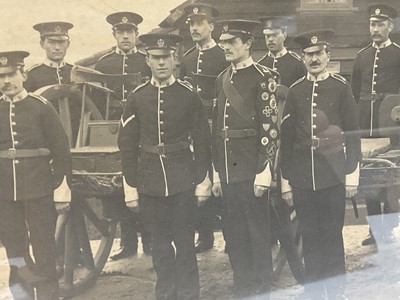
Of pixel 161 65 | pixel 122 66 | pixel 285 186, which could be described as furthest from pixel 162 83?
pixel 285 186

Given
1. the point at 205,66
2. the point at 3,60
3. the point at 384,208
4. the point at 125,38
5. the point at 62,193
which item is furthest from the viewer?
the point at 384,208

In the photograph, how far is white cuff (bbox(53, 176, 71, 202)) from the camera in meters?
2.14

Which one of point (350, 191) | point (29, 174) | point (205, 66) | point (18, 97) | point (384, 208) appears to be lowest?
point (384, 208)

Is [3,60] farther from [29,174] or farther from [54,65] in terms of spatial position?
[29,174]

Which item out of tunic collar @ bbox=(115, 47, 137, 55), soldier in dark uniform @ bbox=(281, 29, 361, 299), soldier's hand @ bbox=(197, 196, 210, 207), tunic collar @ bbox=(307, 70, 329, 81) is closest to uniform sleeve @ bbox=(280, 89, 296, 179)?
soldier in dark uniform @ bbox=(281, 29, 361, 299)

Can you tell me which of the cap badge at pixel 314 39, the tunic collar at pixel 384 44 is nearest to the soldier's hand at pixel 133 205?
the cap badge at pixel 314 39

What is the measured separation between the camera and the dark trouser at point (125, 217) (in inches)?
94.0

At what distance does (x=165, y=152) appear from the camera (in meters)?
2.17

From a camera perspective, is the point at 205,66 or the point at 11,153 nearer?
the point at 11,153

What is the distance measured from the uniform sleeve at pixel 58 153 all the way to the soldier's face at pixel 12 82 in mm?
122

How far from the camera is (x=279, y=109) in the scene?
2.31m

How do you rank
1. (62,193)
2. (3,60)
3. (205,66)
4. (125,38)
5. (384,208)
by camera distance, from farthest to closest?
1. (384,208)
2. (205,66)
3. (125,38)
4. (62,193)
5. (3,60)

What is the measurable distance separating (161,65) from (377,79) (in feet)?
3.05

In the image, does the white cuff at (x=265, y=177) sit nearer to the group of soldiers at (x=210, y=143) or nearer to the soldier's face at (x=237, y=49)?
the group of soldiers at (x=210, y=143)
